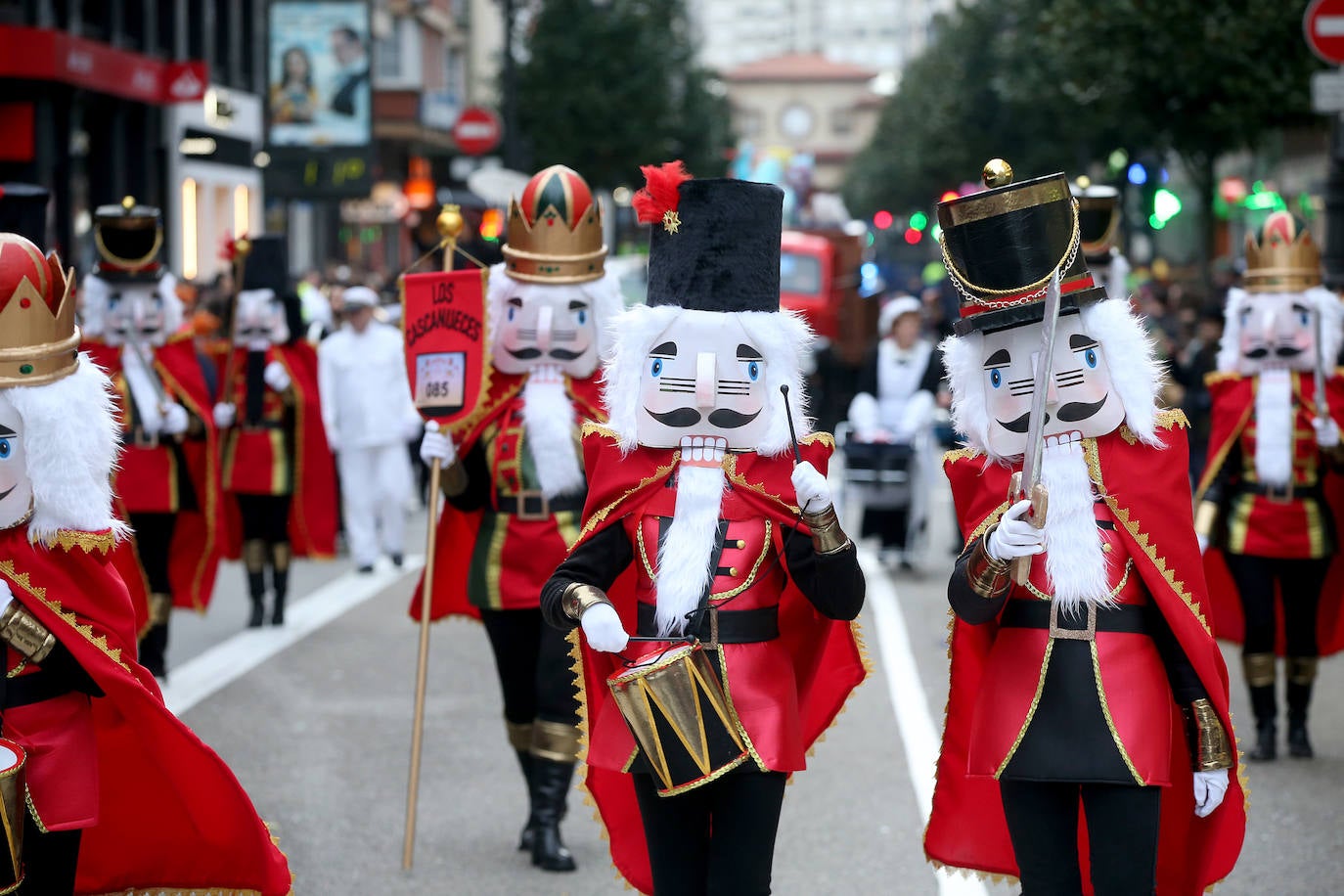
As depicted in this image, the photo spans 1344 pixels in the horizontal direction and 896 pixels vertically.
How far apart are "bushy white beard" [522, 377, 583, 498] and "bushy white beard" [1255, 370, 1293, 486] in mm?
3117

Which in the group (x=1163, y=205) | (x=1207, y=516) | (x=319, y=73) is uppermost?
(x=319, y=73)

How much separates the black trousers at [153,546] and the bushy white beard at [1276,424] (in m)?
5.23

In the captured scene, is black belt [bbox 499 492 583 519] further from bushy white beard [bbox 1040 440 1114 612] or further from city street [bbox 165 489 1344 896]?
bushy white beard [bbox 1040 440 1114 612]

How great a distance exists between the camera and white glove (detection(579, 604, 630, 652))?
4.46 metres

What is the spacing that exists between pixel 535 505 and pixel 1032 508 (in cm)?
279

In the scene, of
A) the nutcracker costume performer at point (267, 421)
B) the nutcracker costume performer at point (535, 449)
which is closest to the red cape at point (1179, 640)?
the nutcracker costume performer at point (535, 449)

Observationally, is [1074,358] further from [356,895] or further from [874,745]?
[874,745]

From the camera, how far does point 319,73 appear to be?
28.3 m

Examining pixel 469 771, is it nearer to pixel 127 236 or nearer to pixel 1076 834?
pixel 127 236

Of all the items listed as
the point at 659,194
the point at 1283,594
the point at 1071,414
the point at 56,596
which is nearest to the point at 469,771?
the point at 1283,594

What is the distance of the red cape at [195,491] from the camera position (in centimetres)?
970

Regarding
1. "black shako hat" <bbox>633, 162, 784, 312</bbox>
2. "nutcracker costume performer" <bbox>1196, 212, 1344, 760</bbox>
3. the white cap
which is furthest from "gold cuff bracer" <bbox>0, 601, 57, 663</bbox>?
the white cap

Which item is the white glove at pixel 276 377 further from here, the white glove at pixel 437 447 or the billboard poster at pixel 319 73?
the billboard poster at pixel 319 73

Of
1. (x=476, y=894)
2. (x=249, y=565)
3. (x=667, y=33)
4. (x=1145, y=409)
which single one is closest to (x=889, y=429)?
(x=249, y=565)
